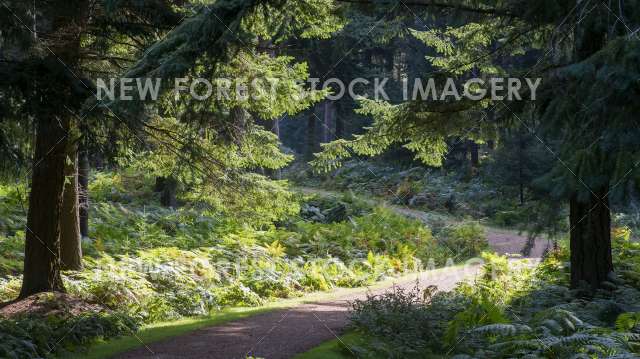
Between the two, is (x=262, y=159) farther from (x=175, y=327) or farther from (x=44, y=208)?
(x=44, y=208)

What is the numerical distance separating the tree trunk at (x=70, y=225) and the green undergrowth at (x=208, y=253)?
29 cm

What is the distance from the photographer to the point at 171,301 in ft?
32.1

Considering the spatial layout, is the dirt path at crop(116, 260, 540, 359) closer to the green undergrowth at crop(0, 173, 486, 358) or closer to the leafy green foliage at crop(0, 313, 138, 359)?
the leafy green foliage at crop(0, 313, 138, 359)

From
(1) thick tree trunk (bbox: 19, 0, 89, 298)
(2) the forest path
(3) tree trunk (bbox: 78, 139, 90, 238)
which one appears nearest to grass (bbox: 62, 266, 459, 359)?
(1) thick tree trunk (bbox: 19, 0, 89, 298)

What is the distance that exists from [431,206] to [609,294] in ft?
59.3

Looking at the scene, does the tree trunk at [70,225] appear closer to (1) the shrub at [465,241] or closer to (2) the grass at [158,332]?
(2) the grass at [158,332]

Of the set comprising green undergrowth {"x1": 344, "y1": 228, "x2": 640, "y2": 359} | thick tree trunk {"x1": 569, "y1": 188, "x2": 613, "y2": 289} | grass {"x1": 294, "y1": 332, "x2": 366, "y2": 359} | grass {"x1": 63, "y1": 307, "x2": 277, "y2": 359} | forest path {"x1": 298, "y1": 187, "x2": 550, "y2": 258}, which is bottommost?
forest path {"x1": 298, "y1": 187, "x2": 550, "y2": 258}

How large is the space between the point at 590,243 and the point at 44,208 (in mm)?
8213

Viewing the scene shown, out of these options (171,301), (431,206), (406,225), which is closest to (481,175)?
(431,206)

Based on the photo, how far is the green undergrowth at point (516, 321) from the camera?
234 inches

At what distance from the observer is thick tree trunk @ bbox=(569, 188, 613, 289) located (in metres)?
8.74

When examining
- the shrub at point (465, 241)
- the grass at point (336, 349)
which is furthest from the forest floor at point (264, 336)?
the shrub at point (465, 241)

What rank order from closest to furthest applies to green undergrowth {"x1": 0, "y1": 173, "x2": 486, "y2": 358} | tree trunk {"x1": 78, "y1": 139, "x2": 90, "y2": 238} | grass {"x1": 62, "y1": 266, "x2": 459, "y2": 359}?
grass {"x1": 62, "y1": 266, "x2": 459, "y2": 359} < green undergrowth {"x1": 0, "y1": 173, "x2": 486, "y2": 358} < tree trunk {"x1": 78, "y1": 139, "x2": 90, "y2": 238}

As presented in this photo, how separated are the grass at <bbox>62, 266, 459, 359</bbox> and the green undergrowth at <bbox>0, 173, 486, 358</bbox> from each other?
0.66 ft
